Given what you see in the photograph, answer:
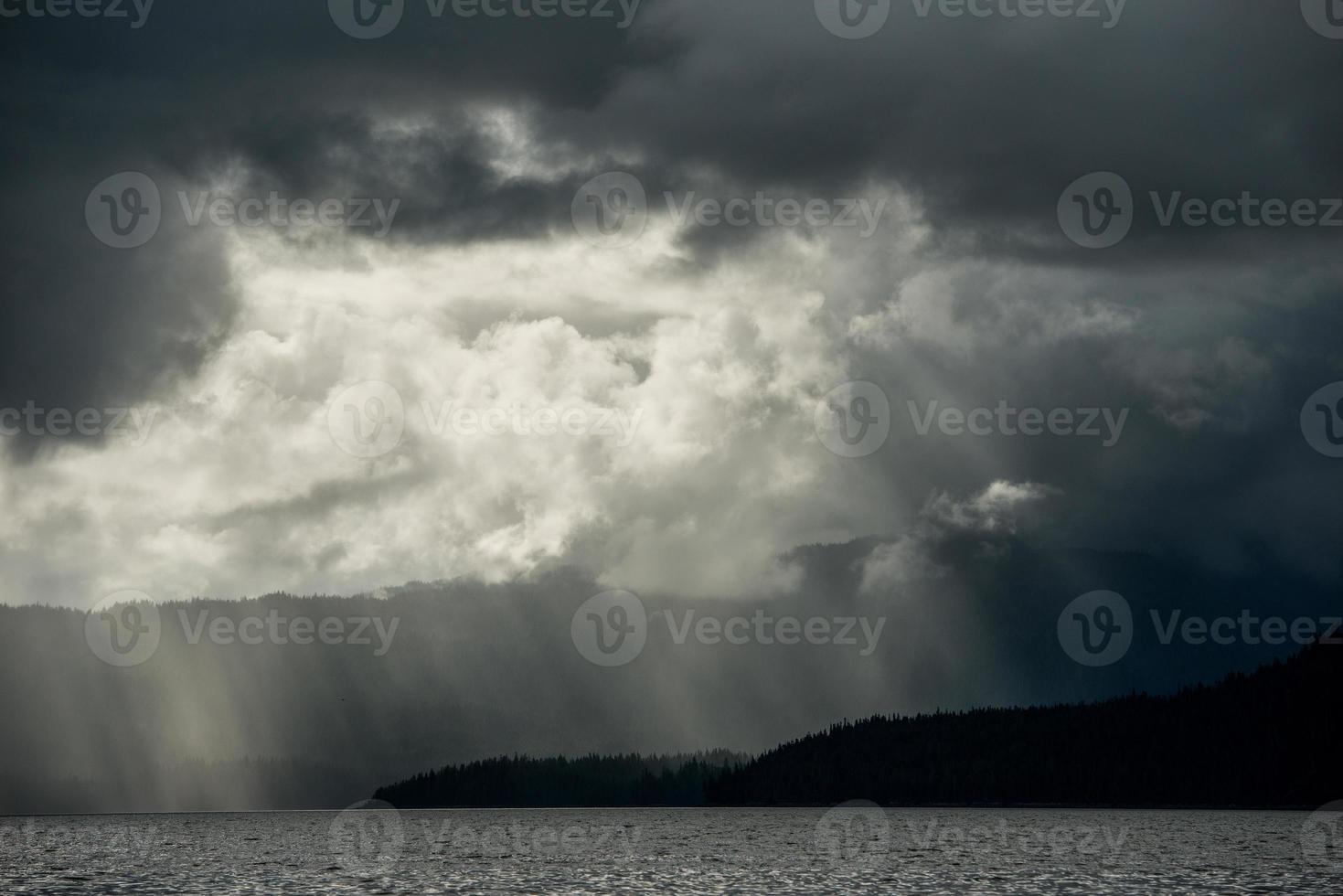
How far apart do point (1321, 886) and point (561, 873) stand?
3179 inches

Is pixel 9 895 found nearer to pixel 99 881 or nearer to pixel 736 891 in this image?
pixel 99 881

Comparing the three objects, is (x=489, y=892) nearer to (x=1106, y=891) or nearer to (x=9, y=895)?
(x=9, y=895)

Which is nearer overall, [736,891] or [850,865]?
[736,891]

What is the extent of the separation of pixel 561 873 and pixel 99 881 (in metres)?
50.5

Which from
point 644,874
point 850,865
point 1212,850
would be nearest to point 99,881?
point 644,874

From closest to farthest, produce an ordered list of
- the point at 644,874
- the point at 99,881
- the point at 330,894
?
the point at 330,894, the point at 99,881, the point at 644,874

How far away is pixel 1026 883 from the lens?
126188 millimetres

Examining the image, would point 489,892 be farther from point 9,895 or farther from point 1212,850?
point 1212,850

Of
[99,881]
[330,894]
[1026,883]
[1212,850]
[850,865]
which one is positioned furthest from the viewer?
[1212,850]

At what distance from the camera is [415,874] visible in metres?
146

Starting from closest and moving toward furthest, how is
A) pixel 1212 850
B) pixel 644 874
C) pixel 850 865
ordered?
pixel 644 874 → pixel 850 865 → pixel 1212 850

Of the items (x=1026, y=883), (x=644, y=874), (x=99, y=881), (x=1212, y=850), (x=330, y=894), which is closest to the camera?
(x=330, y=894)

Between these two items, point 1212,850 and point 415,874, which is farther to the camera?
point 1212,850

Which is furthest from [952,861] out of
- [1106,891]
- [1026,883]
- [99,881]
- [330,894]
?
[99,881]
